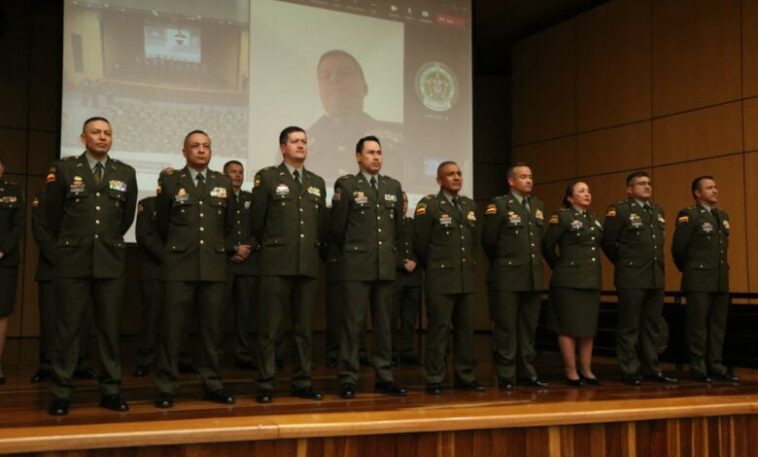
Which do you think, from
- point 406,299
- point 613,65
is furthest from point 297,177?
point 613,65

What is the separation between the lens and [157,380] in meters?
3.85

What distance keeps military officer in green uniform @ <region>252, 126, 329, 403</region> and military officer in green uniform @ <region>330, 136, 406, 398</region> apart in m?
0.19

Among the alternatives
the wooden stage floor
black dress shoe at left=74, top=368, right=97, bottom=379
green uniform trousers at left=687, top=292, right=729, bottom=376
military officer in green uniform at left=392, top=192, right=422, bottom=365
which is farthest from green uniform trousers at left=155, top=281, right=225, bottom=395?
green uniform trousers at left=687, top=292, right=729, bottom=376

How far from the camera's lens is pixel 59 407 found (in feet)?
11.7

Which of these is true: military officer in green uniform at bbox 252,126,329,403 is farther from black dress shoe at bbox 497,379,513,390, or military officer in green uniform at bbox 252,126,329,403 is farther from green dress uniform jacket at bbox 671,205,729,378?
green dress uniform jacket at bbox 671,205,729,378

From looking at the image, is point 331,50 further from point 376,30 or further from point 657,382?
point 657,382

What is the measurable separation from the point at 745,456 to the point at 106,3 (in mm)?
5638

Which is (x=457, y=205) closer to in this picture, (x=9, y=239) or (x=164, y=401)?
(x=164, y=401)

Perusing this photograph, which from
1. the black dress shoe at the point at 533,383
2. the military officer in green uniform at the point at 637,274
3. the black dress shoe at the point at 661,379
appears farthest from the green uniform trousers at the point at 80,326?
the black dress shoe at the point at 661,379

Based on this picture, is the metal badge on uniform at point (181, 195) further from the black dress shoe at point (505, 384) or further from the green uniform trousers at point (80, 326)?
the black dress shoe at point (505, 384)

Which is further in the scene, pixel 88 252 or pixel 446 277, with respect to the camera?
pixel 446 277

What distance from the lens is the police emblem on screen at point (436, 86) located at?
7.59 m

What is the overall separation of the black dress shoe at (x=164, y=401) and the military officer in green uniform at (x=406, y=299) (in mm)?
2625

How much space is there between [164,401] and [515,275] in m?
2.23
